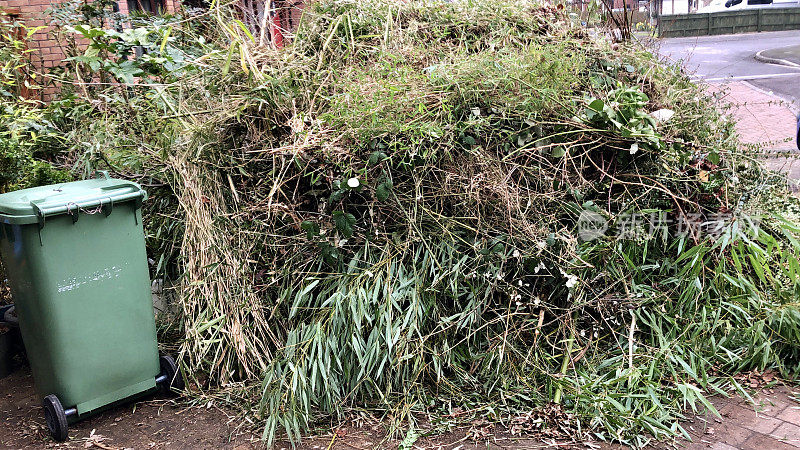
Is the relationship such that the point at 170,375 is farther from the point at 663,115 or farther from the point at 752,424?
the point at 663,115

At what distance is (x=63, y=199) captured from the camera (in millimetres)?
3637

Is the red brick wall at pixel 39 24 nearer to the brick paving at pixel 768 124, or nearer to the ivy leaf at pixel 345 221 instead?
the ivy leaf at pixel 345 221

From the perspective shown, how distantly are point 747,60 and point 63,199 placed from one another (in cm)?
2160

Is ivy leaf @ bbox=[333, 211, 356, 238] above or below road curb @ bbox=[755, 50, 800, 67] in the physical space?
below

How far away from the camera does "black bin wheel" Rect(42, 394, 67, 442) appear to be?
142 inches

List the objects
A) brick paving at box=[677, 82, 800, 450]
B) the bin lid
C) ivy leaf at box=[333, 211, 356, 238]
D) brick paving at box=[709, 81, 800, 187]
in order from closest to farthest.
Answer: brick paving at box=[677, 82, 800, 450], the bin lid, ivy leaf at box=[333, 211, 356, 238], brick paving at box=[709, 81, 800, 187]

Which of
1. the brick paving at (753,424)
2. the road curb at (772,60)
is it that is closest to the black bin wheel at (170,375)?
the brick paving at (753,424)

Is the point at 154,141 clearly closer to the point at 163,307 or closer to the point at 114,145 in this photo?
the point at 114,145

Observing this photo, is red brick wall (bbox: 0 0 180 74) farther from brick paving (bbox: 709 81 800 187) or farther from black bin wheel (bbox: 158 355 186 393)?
brick paving (bbox: 709 81 800 187)

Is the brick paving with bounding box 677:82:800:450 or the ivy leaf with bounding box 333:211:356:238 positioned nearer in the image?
the brick paving with bounding box 677:82:800:450

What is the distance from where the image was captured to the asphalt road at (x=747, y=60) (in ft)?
48.1

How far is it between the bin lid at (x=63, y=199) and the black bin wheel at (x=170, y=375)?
1.03 meters

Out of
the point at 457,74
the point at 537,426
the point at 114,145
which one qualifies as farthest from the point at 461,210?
the point at 114,145

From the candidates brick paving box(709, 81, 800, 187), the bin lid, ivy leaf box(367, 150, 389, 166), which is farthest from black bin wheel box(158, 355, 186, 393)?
brick paving box(709, 81, 800, 187)
